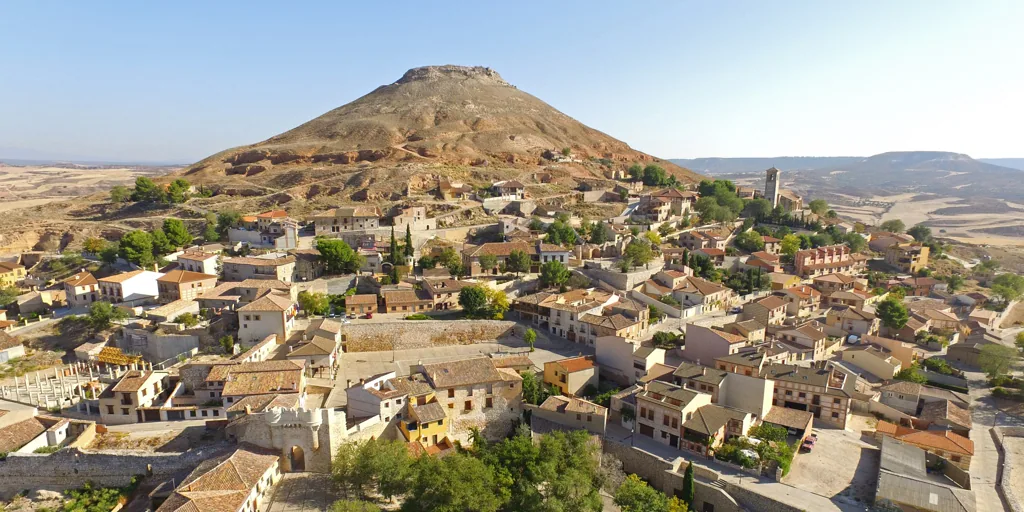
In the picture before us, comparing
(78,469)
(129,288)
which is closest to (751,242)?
(129,288)

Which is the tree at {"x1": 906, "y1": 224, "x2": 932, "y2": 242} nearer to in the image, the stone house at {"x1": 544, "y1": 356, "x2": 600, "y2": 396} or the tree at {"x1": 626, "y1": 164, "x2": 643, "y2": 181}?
the tree at {"x1": 626, "y1": 164, "x2": 643, "y2": 181}

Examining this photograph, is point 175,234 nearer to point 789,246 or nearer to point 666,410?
point 666,410

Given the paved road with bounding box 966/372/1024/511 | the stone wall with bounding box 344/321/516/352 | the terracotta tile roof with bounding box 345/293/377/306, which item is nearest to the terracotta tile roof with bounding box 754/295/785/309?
the paved road with bounding box 966/372/1024/511

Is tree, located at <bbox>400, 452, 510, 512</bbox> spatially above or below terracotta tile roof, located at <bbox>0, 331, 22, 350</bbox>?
below

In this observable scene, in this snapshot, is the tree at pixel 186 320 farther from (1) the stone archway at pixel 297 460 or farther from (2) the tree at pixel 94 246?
(2) the tree at pixel 94 246

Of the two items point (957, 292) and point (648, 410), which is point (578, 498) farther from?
point (957, 292)

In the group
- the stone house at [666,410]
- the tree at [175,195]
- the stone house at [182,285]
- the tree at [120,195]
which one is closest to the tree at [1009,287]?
the stone house at [666,410]
